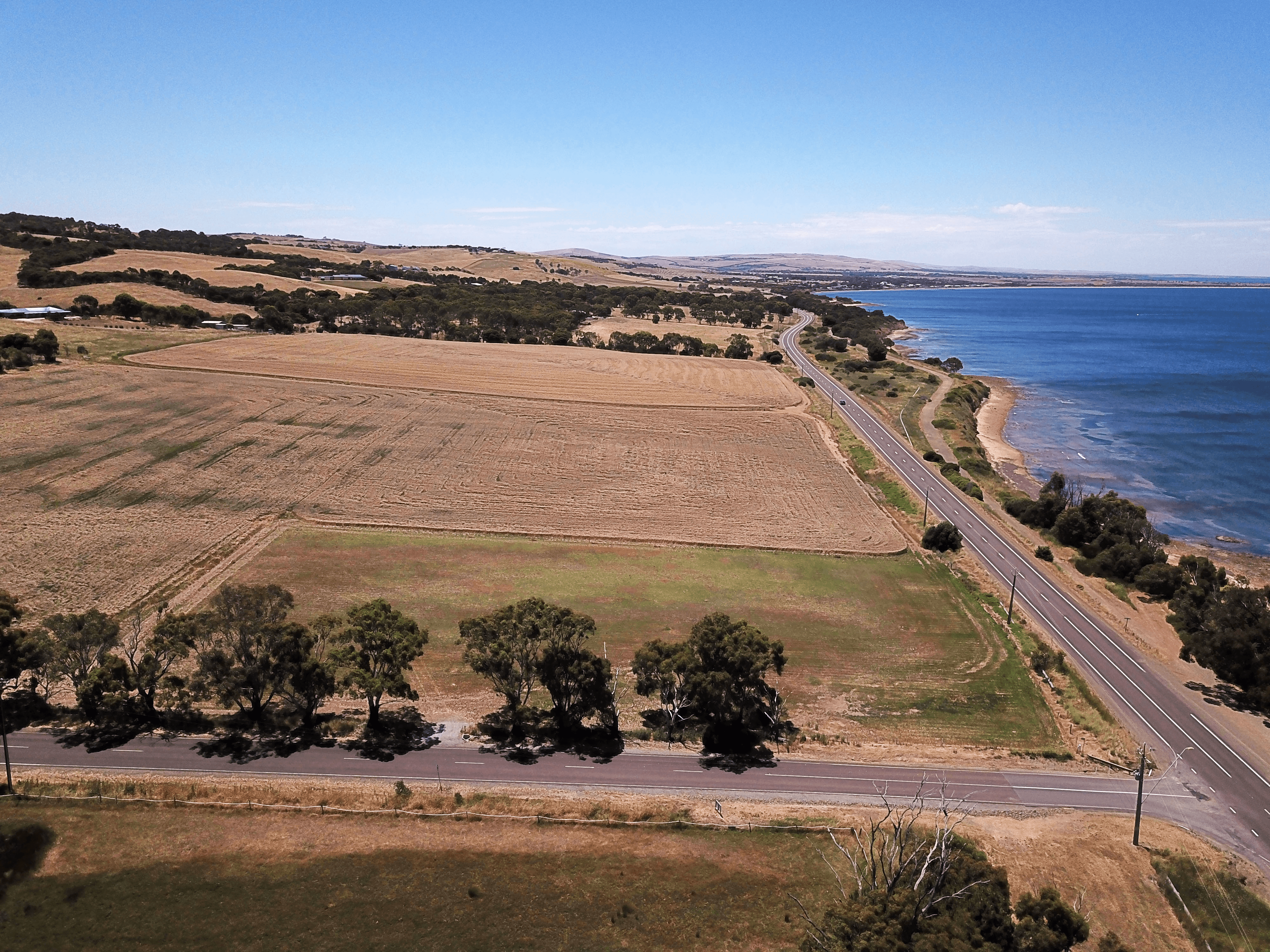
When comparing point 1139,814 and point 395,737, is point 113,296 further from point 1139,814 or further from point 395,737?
point 1139,814

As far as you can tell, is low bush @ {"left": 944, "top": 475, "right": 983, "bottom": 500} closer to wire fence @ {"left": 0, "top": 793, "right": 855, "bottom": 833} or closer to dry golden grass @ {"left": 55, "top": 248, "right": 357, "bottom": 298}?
wire fence @ {"left": 0, "top": 793, "right": 855, "bottom": 833}

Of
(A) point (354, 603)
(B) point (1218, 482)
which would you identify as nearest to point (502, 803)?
(A) point (354, 603)

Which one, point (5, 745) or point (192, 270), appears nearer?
point (5, 745)

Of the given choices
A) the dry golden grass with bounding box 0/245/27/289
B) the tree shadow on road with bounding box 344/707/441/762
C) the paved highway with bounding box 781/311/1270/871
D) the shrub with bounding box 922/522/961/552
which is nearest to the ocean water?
the paved highway with bounding box 781/311/1270/871

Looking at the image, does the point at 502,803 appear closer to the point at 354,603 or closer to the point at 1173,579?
the point at 354,603

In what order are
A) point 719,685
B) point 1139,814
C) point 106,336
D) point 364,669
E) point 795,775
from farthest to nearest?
1. point 106,336
2. point 364,669
3. point 719,685
4. point 795,775
5. point 1139,814

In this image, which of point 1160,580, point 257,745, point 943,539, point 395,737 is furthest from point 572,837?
point 1160,580
